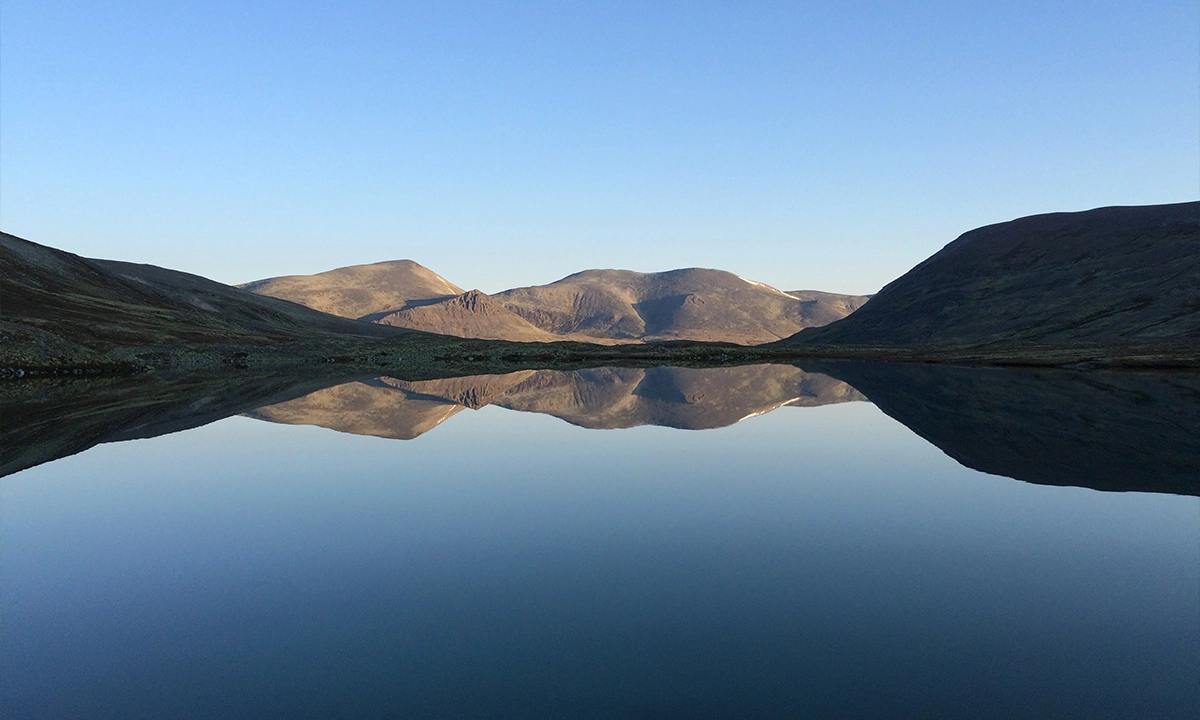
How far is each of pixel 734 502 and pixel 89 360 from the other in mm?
85561

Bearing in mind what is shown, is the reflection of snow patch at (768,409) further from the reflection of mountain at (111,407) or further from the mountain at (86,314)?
the mountain at (86,314)

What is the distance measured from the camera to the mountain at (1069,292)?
11938cm

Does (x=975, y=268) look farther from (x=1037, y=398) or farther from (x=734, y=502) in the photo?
(x=734, y=502)

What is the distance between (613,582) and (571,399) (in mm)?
46639

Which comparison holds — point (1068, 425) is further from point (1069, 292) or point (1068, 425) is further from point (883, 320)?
point (883, 320)

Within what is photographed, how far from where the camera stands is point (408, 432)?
41812mm

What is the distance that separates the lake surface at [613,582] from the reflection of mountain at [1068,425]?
0.30 metres

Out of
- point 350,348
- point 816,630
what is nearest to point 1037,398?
point 816,630

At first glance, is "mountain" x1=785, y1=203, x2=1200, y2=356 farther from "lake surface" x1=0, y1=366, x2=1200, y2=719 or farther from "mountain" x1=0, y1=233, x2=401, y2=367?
"mountain" x1=0, y1=233, x2=401, y2=367

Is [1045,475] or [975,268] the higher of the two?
[975,268]

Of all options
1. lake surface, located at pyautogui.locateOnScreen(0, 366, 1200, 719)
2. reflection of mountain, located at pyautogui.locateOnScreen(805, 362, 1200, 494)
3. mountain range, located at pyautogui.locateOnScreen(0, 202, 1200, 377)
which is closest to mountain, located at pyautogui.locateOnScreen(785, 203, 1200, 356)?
mountain range, located at pyautogui.locateOnScreen(0, 202, 1200, 377)

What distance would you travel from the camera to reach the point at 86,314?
97875 mm

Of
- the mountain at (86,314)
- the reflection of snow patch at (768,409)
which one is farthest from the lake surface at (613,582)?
the mountain at (86,314)

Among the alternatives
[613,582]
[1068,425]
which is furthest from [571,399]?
[613,582]
